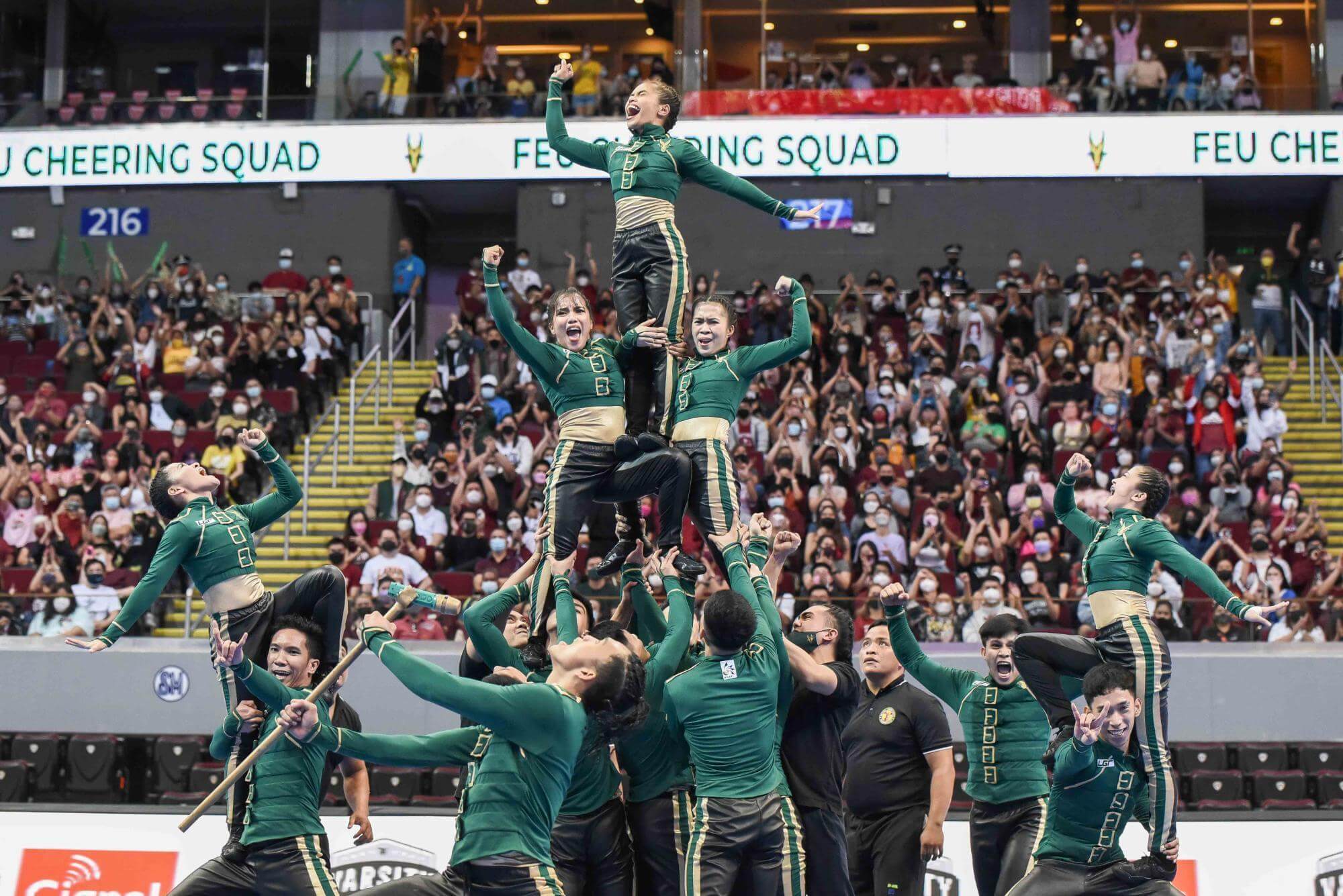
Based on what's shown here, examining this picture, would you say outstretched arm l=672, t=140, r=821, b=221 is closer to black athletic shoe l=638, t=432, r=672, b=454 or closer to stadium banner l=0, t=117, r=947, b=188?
black athletic shoe l=638, t=432, r=672, b=454

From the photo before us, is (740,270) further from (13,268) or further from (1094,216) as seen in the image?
(13,268)

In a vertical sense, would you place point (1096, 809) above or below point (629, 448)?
below

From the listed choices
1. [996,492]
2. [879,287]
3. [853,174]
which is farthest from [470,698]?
[853,174]

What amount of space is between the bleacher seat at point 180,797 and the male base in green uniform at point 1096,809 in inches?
266

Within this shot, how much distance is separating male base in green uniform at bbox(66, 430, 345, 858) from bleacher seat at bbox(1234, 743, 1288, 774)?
27.4 feet

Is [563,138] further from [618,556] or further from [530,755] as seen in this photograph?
[530,755]

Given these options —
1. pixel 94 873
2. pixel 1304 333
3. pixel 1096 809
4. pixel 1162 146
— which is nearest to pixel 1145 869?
pixel 1096 809

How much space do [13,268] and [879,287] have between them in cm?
1412

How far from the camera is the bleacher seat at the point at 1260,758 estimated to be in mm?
13578

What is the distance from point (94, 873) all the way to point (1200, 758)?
854cm

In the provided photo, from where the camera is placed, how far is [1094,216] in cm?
2512

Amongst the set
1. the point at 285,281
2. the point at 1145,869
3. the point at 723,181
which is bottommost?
the point at 1145,869

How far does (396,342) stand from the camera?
24.4 metres

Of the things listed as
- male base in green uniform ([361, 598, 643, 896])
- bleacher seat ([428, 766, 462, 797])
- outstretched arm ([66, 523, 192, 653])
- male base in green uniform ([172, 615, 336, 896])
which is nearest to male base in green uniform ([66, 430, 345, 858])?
outstretched arm ([66, 523, 192, 653])
